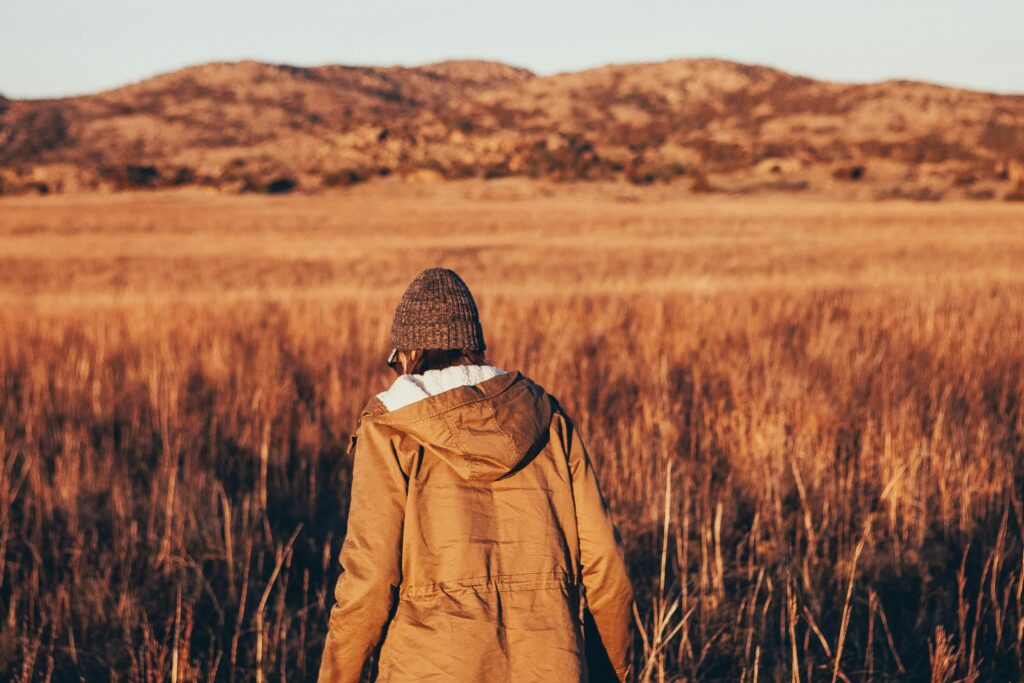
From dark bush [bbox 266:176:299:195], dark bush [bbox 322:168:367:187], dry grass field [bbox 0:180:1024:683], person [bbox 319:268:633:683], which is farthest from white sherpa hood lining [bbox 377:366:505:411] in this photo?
dark bush [bbox 322:168:367:187]

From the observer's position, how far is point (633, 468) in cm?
441

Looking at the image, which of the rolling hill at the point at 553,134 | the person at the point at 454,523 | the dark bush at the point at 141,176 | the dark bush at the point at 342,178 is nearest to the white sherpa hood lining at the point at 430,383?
the person at the point at 454,523

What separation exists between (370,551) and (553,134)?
250 feet

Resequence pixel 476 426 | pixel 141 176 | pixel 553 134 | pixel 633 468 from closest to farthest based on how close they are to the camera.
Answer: pixel 476 426
pixel 633 468
pixel 141 176
pixel 553 134

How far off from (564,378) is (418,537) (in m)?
4.30

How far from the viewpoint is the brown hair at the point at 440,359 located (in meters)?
2.01

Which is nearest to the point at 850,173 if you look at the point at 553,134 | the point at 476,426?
the point at 553,134

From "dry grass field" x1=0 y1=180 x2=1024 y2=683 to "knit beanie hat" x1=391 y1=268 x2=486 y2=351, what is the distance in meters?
1.31

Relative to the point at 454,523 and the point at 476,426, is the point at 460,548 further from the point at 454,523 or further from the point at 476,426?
the point at 476,426

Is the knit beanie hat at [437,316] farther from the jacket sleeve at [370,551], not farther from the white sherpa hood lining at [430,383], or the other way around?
the jacket sleeve at [370,551]

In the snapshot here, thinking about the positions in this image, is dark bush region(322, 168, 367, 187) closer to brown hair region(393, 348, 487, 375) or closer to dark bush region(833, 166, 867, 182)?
dark bush region(833, 166, 867, 182)

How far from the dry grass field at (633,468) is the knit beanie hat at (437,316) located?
131 centimetres

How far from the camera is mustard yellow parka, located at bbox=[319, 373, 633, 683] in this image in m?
1.86

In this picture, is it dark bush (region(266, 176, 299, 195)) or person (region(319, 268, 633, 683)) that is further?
dark bush (region(266, 176, 299, 195))
